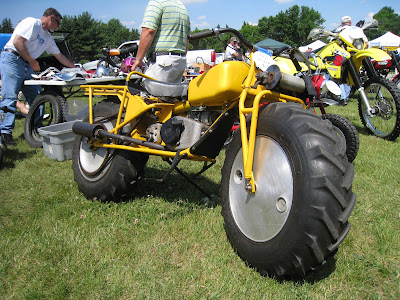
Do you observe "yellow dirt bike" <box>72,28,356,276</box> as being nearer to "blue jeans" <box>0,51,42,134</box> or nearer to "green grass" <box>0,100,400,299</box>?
"green grass" <box>0,100,400,299</box>

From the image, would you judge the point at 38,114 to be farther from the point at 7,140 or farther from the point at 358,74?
the point at 358,74

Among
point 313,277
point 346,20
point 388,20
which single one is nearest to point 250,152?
point 313,277

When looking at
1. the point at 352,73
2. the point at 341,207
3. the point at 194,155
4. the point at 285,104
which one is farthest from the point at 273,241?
the point at 352,73

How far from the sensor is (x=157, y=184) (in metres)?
3.72

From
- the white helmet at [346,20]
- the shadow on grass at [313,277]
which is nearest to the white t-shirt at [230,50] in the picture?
the shadow on grass at [313,277]

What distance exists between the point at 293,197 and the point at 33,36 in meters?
5.65

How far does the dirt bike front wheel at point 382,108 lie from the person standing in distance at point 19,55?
587 cm

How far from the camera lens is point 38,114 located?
582 cm

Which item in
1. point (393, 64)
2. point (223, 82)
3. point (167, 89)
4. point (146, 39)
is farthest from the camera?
point (393, 64)

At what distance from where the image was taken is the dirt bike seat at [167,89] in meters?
2.82

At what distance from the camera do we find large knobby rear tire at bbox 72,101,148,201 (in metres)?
3.05

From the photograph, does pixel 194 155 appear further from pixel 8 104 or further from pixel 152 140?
pixel 8 104

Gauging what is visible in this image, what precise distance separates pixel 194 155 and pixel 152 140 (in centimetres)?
60

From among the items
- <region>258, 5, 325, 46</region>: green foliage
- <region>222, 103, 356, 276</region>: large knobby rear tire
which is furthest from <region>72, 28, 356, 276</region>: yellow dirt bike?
<region>258, 5, 325, 46</region>: green foliage
